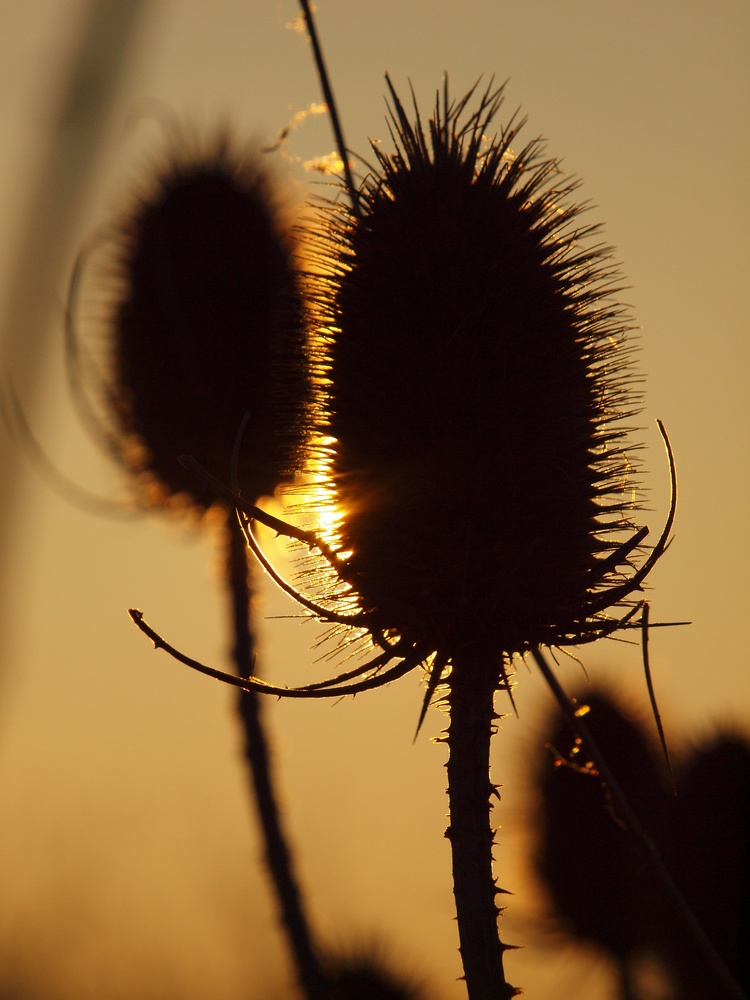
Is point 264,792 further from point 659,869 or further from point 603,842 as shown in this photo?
point 659,869

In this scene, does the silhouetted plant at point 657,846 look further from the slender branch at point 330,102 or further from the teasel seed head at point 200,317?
the slender branch at point 330,102

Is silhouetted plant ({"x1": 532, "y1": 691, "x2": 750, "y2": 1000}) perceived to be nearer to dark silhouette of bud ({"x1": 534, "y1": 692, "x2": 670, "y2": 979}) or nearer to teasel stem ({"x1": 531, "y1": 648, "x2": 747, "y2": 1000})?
dark silhouette of bud ({"x1": 534, "y1": 692, "x2": 670, "y2": 979})

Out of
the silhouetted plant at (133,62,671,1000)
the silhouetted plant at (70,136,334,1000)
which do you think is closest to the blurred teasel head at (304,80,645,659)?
the silhouetted plant at (133,62,671,1000)

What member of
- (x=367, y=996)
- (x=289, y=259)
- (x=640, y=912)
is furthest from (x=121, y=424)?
(x=640, y=912)

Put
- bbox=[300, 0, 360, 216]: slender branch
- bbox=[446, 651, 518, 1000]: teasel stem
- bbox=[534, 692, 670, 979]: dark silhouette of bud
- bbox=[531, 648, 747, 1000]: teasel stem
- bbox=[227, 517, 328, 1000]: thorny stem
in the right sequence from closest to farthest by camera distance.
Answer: bbox=[531, 648, 747, 1000]: teasel stem, bbox=[446, 651, 518, 1000]: teasel stem, bbox=[300, 0, 360, 216]: slender branch, bbox=[227, 517, 328, 1000]: thorny stem, bbox=[534, 692, 670, 979]: dark silhouette of bud

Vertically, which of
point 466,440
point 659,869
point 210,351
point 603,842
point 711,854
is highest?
point 210,351

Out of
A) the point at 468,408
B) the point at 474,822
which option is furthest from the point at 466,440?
the point at 474,822
